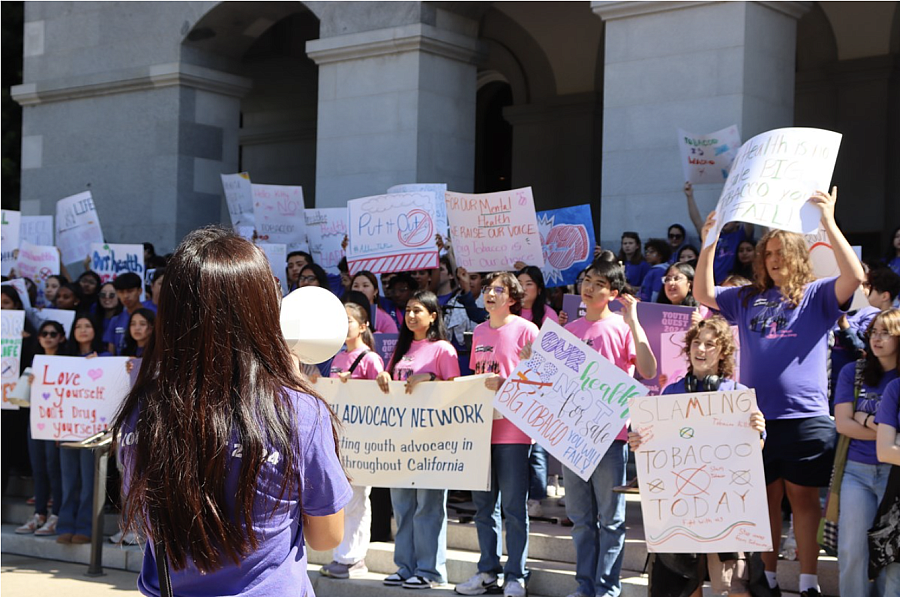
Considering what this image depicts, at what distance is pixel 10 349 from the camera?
10.3 m

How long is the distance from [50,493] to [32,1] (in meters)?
11.4

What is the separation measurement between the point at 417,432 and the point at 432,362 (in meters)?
0.49

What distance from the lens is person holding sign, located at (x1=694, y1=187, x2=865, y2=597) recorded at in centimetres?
625

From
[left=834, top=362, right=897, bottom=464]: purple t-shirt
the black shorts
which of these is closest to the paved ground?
the black shorts

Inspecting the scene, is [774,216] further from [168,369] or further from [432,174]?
[432,174]

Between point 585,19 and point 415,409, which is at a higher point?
point 585,19

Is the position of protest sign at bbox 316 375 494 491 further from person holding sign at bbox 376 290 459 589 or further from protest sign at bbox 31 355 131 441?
protest sign at bbox 31 355 131 441

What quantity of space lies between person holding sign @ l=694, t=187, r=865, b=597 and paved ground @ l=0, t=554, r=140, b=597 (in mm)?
4555

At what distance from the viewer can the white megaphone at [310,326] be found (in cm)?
322

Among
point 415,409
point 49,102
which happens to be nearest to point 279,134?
point 49,102

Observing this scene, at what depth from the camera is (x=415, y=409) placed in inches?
317

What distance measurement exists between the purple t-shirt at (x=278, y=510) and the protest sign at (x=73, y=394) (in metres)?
6.97

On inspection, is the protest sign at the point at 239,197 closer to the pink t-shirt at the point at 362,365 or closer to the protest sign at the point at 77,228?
the protest sign at the point at 77,228

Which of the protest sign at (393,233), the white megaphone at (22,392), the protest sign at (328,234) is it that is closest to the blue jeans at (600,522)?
the protest sign at (393,233)
